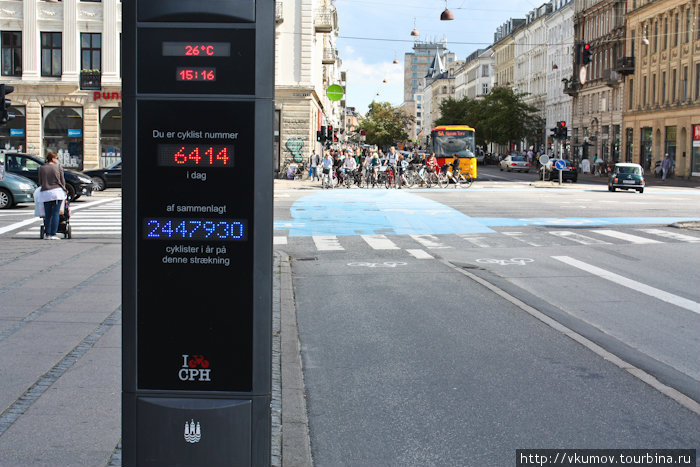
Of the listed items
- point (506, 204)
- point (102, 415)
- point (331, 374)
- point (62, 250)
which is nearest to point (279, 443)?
point (102, 415)

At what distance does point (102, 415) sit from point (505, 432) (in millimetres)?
2549

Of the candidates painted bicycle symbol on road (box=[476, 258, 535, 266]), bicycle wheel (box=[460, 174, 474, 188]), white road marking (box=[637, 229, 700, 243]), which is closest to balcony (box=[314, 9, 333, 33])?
bicycle wheel (box=[460, 174, 474, 188])

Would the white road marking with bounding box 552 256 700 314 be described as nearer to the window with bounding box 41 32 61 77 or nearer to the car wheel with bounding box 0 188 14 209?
the car wheel with bounding box 0 188 14 209

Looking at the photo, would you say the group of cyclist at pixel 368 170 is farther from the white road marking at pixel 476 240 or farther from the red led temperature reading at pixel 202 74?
the red led temperature reading at pixel 202 74

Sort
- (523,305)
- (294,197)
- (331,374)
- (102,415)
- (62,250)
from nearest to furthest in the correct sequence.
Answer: (102,415)
(331,374)
(523,305)
(62,250)
(294,197)

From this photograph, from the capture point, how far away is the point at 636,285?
1315 cm

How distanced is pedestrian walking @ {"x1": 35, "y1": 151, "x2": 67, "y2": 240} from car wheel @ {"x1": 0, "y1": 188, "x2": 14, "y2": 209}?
9.05 meters

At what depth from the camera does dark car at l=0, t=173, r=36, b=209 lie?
2747cm

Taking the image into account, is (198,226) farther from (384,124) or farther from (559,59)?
(384,124)

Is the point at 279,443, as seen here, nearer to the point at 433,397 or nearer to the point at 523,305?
the point at 433,397

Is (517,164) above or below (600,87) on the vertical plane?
below

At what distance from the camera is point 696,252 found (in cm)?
1744

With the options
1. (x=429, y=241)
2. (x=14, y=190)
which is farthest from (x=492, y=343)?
(x=14, y=190)

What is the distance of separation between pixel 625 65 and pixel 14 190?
2138 inches
